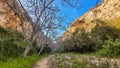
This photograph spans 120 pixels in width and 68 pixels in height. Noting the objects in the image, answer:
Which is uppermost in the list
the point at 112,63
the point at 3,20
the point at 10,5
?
the point at 3,20

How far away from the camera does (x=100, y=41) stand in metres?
40.2

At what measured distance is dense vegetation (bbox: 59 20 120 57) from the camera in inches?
1225

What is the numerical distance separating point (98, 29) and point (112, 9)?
26.9 m

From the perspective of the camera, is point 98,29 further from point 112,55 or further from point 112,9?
point 112,9

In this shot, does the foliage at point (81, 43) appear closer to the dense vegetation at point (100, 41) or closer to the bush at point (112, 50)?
the dense vegetation at point (100, 41)

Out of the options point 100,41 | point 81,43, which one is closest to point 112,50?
point 100,41

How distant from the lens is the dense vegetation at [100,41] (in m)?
31.1

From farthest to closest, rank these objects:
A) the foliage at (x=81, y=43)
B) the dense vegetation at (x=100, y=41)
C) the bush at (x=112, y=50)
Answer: the foliage at (x=81, y=43) → the dense vegetation at (x=100, y=41) → the bush at (x=112, y=50)

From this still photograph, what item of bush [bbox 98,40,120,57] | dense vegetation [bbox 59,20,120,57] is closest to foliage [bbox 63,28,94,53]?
dense vegetation [bbox 59,20,120,57]

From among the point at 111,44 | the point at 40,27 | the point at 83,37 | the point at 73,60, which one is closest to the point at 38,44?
the point at 83,37

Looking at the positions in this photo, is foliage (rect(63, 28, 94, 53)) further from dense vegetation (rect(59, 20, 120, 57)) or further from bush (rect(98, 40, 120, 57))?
bush (rect(98, 40, 120, 57))

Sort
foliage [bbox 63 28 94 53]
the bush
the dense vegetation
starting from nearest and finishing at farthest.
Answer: the bush < the dense vegetation < foliage [bbox 63 28 94 53]

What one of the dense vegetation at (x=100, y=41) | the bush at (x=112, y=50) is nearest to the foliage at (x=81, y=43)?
the dense vegetation at (x=100, y=41)

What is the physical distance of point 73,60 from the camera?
19.8m
